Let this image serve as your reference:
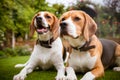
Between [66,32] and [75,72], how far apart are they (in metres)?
0.49

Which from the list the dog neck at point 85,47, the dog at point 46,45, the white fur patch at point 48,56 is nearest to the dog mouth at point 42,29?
the dog at point 46,45

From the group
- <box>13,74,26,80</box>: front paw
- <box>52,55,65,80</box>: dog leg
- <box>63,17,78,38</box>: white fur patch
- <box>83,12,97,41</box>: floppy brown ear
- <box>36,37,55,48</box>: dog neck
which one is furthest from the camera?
<box>36,37,55,48</box>: dog neck

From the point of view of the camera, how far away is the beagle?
234cm

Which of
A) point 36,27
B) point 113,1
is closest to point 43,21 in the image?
point 36,27

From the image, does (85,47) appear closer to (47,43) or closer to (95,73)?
(95,73)

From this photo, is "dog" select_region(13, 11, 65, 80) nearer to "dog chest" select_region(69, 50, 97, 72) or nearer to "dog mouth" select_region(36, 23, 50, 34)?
"dog mouth" select_region(36, 23, 50, 34)

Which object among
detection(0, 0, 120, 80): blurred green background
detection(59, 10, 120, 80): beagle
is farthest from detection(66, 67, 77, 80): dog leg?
detection(0, 0, 120, 80): blurred green background

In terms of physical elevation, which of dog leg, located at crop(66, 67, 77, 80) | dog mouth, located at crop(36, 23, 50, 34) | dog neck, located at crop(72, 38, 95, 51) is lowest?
dog leg, located at crop(66, 67, 77, 80)

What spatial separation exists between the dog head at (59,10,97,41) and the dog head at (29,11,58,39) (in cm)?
29

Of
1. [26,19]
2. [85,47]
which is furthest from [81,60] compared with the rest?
[26,19]

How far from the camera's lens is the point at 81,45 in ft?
8.19

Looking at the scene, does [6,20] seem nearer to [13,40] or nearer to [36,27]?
[36,27]

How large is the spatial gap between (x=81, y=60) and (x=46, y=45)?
42cm

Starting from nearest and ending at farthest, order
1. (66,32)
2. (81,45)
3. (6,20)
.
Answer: (66,32) → (81,45) → (6,20)
